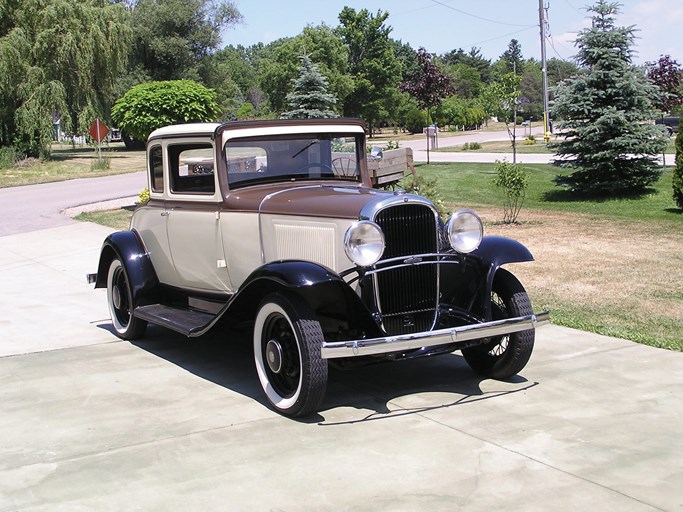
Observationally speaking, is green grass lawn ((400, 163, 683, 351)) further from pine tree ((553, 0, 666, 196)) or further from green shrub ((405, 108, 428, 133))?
green shrub ((405, 108, 428, 133))

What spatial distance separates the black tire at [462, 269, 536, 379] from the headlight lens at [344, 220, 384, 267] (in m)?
1.21

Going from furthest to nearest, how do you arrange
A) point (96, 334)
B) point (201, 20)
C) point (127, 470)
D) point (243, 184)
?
point (201, 20) → point (96, 334) → point (243, 184) → point (127, 470)

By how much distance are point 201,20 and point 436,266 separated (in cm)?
5008

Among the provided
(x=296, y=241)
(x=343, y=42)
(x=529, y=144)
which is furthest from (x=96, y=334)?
(x=343, y=42)

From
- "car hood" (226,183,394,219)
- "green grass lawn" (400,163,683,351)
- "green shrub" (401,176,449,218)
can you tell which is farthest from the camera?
"green shrub" (401,176,449,218)

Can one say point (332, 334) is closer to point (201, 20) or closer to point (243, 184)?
point (243, 184)

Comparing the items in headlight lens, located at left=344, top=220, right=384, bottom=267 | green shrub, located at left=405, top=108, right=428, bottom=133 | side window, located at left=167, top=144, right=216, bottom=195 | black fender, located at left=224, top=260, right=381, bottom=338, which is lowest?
black fender, located at left=224, top=260, right=381, bottom=338

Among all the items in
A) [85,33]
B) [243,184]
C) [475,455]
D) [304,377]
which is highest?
[85,33]

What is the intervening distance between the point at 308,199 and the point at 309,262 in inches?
26.7

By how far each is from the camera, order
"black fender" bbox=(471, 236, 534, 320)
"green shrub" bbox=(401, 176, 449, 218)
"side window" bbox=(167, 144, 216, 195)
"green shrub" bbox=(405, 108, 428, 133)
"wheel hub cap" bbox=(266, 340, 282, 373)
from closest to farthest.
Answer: "wheel hub cap" bbox=(266, 340, 282, 373) → "black fender" bbox=(471, 236, 534, 320) → "side window" bbox=(167, 144, 216, 195) → "green shrub" bbox=(401, 176, 449, 218) → "green shrub" bbox=(405, 108, 428, 133)

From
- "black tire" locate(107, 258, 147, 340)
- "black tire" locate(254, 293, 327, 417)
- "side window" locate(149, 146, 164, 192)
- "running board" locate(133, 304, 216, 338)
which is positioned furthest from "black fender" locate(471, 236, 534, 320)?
"black tire" locate(107, 258, 147, 340)

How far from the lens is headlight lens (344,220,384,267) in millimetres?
4918

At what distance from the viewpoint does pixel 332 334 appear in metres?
5.36

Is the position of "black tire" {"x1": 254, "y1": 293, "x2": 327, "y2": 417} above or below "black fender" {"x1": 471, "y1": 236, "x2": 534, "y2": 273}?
below
